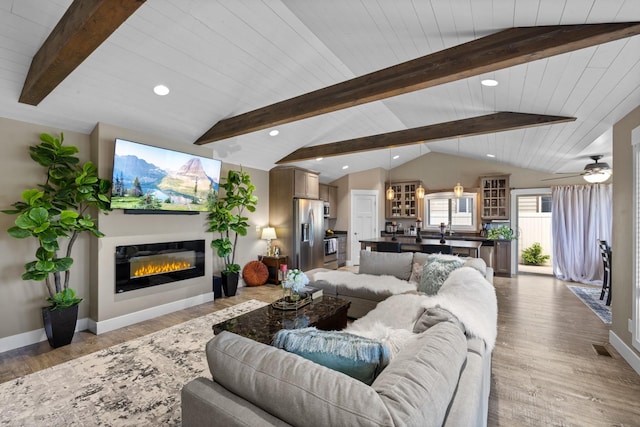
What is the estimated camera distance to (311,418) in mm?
959

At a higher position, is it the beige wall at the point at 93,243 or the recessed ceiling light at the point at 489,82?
the recessed ceiling light at the point at 489,82

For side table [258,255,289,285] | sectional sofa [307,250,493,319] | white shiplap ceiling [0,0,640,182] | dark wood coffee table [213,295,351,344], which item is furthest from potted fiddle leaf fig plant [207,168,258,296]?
dark wood coffee table [213,295,351,344]

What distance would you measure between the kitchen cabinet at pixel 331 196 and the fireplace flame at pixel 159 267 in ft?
14.0

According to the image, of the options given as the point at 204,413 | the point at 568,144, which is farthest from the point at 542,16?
the point at 568,144

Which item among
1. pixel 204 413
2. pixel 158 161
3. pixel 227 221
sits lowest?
pixel 204 413

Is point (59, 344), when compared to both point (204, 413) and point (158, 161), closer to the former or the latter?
point (158, 161)

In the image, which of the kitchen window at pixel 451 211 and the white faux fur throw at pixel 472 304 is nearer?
the white faux fur throw at pixel 472 304

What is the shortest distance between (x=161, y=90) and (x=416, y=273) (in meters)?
3.90

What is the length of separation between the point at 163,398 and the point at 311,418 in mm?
1901

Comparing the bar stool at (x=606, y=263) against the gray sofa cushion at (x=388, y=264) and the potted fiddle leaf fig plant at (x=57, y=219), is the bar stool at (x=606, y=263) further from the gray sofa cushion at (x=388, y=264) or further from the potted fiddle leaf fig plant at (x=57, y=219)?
the potted fiddle leaf fig plant at (x=57, y=219)

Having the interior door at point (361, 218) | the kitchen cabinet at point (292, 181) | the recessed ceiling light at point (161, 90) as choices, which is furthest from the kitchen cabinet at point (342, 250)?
the recessed ceiling light at point (161, 90)

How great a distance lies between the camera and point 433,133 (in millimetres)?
4684

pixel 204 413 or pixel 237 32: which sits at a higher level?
pixel 237 32

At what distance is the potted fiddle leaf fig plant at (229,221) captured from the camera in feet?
16.1
